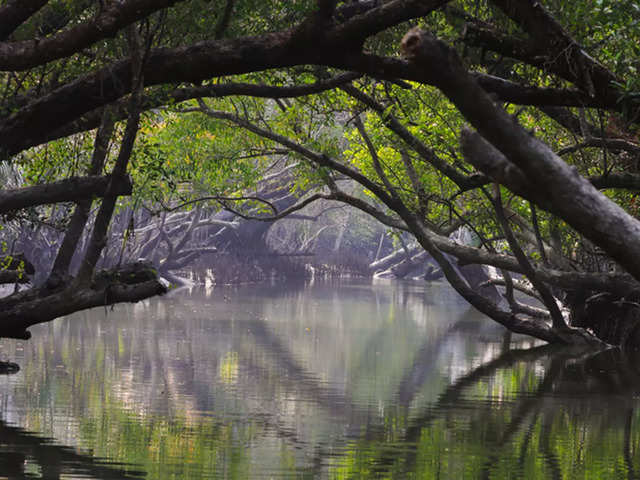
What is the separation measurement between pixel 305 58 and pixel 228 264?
3650 centimetres

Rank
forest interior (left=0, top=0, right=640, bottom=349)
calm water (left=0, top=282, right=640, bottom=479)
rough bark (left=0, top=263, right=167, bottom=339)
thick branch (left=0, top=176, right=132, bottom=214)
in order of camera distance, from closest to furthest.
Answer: forest interior (left=0, top=0, right=640, bottom=349), calm water (left=0, top=282, right=640, bottom=479), thick branch (left=0, top=176, right=132, bottom=214), rough bark (left=0, top=263, right=167, bottom=339)

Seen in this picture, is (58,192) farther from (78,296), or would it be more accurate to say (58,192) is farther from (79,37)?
(79,37)

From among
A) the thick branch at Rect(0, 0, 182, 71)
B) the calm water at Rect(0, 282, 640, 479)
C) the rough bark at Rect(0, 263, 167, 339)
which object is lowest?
the calm water at Rect(0, 282, 640, 479)

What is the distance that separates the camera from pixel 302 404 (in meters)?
11.7

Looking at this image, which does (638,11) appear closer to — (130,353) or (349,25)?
(349,25)

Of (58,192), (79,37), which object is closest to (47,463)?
(58,192)

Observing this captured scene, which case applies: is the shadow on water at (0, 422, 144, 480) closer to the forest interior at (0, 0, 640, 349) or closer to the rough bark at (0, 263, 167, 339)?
the rough bark at (0, 263, 167, 339)

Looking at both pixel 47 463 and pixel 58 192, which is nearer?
pixel 47 463

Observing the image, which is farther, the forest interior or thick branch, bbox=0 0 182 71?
thick branch, bbox=0 0 182 71

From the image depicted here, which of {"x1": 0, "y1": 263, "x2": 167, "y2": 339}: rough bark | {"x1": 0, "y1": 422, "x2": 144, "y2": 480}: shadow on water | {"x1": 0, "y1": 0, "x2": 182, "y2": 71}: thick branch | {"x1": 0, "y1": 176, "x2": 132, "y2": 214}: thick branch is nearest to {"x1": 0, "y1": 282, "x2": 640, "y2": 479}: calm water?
{"x1": 0, "y1": 422, "x2": 144, "y2": 480}: shadow on water

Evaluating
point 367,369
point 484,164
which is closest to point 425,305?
point 367,369

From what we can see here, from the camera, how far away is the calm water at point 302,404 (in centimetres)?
830

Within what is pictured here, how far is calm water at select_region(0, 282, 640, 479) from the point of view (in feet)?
27.2

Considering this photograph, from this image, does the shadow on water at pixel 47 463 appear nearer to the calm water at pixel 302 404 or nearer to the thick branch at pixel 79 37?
the calm water at pixel 302 404
